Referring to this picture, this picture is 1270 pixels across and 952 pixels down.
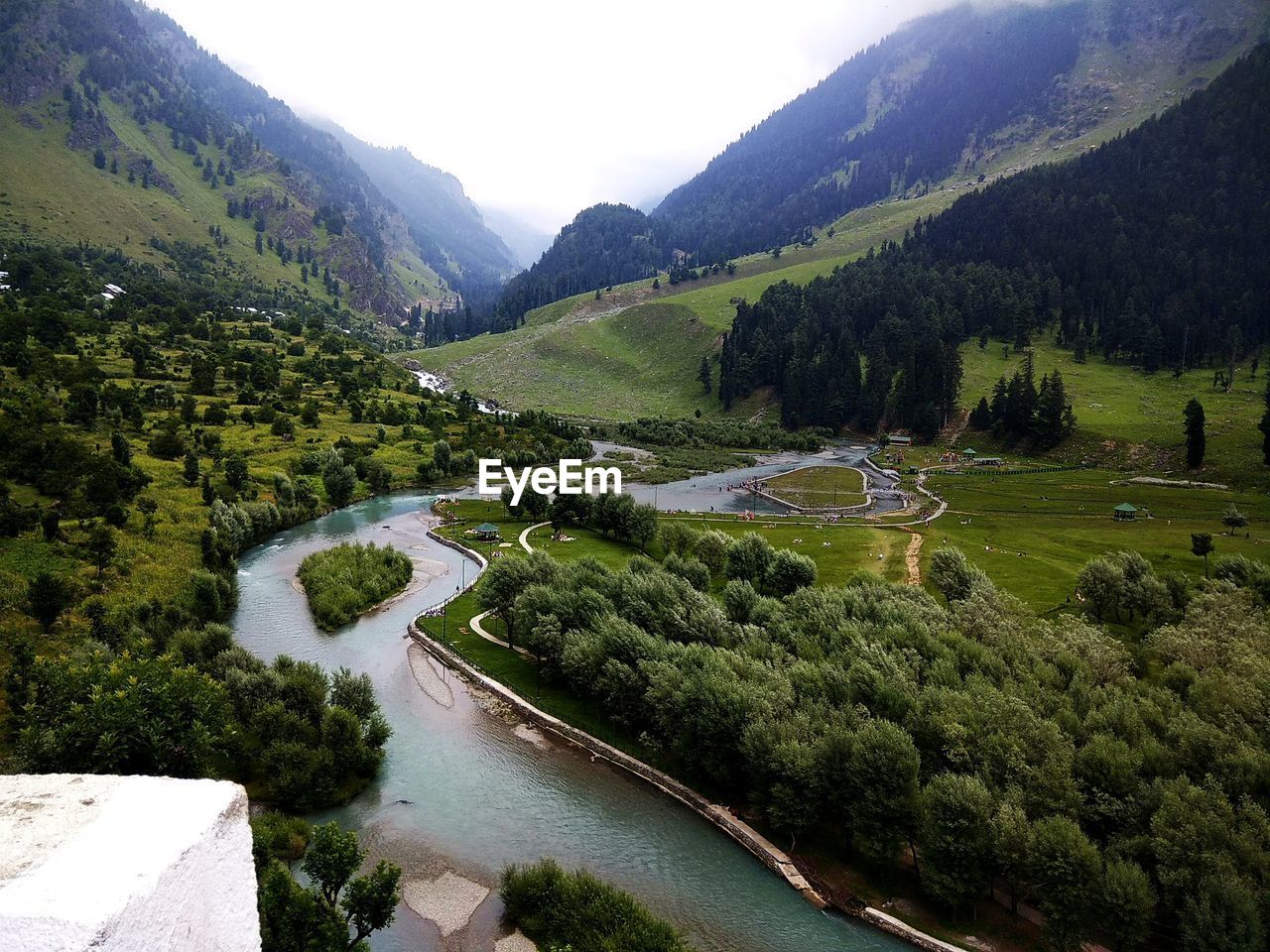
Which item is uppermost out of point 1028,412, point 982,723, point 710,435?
point 1028,412

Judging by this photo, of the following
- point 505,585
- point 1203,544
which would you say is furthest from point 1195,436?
point 505,585

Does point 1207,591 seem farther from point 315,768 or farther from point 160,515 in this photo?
point 160,515

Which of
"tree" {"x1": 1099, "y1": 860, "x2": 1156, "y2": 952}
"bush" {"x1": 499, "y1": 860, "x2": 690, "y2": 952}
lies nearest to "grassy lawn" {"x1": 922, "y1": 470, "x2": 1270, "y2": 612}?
"tree" {"x1": 1099, "y1": 860, "x2": 1156, "y2": 952}

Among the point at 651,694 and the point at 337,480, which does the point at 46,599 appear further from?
the point at 337,480

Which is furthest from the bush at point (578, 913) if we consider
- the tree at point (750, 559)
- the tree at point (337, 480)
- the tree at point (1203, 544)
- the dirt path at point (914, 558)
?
the tree at point (337, 480)

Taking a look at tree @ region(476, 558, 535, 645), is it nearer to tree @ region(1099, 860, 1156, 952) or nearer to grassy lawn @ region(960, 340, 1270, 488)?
tree @ region(1099, 860, 1156, 952)

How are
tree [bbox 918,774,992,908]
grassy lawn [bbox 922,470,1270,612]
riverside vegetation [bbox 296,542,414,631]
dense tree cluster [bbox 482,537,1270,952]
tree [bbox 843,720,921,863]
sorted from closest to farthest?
1. dense tree cluster [bbox 482,537,1270,952]
2. tree [bbox 918,774,992,908]
3. tree [bbox 843,720,921,863]
4. riverside vegetation [bbox 296,542,414,631]
5. grassy lawn [bbox 922,470,1270,612]

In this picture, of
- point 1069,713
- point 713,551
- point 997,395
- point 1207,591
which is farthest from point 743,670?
point 997,395
